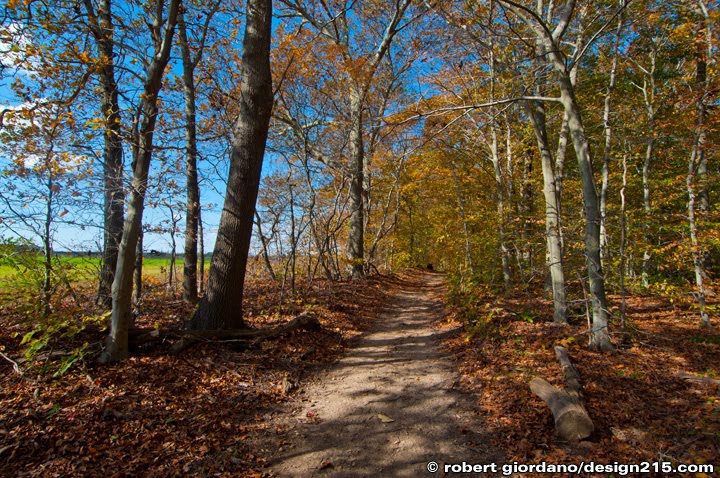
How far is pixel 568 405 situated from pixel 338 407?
2429mm

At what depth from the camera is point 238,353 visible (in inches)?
199

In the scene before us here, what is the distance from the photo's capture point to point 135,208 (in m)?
4.12

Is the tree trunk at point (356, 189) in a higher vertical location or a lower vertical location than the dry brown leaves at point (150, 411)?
higher

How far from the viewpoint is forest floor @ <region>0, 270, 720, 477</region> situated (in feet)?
9.34

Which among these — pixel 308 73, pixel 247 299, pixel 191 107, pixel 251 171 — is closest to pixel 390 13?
pixel 308 73

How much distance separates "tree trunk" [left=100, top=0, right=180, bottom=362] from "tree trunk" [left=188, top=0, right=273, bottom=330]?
A: 4.14ft

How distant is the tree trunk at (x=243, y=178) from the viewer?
543 cm

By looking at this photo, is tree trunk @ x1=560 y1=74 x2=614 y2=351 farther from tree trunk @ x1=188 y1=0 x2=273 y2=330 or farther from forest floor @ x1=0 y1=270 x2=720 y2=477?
tree trunk @ x1=188 y1=0 x2=273 y2=330

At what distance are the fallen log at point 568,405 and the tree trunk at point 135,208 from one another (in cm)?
495

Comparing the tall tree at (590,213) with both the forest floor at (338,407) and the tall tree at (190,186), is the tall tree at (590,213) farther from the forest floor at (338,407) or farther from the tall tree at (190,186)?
the tall tree at (190,186)

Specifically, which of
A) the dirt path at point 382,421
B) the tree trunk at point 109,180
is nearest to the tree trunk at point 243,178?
the tree trunk at point 109,180

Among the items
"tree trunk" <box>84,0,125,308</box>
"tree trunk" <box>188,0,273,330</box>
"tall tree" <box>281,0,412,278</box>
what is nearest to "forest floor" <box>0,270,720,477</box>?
"tree trunk" <box>188,0,273,330</box>

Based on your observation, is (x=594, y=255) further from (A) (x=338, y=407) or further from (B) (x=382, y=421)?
(A) (x=338, y=407)

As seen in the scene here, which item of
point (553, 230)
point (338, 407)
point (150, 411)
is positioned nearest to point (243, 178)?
point (150, 411)
